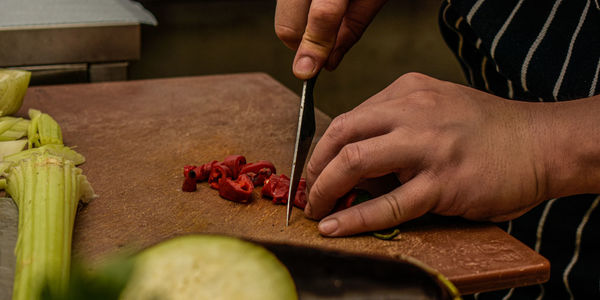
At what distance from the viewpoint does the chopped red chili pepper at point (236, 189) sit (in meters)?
1.24

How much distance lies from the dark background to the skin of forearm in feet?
9.14

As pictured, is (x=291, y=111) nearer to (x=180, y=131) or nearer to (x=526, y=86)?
(x=180, y=131)

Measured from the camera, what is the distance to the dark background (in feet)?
11.5

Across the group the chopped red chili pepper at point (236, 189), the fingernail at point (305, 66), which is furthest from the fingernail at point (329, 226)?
the fingernail at point (305, 66)

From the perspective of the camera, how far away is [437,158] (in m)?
1.05

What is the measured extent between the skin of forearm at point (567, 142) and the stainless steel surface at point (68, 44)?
1.59 m

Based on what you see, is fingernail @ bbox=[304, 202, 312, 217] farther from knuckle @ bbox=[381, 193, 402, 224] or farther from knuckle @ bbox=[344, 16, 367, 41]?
knuckle @ bbox=[344, 16, 367, 41]

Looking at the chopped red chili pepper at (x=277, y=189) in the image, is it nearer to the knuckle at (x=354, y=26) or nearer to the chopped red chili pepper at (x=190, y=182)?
Answer: the chopped red chili pepper at (x=190, y=182)

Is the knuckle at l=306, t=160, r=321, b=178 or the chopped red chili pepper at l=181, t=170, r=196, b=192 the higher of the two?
the knuckle at l=306, t=160, r=321, b=178

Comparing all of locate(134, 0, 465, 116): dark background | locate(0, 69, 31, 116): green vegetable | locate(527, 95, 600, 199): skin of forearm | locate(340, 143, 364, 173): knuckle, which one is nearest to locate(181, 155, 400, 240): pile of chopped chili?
locate(340, 143, 364, 173): knuckle

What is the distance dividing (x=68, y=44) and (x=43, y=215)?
4.12ft

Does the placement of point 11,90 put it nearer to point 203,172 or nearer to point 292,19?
point 203,172

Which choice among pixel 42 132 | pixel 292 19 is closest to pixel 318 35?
pixel 292 19

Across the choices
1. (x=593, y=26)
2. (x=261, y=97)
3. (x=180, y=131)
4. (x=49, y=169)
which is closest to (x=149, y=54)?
(x=261, y=97)
